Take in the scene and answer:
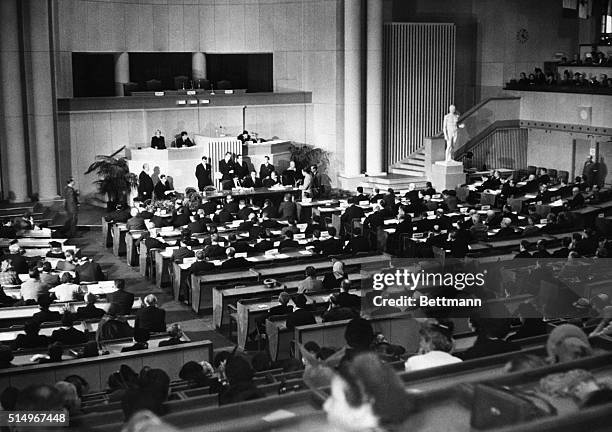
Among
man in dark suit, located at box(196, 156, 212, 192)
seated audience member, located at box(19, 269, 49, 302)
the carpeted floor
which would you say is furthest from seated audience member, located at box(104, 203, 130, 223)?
seated audience member, located at box(19, 269, 49, 302)

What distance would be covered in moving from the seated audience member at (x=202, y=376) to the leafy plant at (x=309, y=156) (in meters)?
19.0

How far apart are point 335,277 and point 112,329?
413 centimetres

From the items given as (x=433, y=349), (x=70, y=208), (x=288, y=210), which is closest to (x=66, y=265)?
(x=70, y=208)

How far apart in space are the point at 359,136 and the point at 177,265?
1378cm

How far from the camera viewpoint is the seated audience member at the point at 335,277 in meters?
14.0

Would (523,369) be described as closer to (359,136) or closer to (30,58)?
(30,58)

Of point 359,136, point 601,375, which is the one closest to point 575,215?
point 359,136

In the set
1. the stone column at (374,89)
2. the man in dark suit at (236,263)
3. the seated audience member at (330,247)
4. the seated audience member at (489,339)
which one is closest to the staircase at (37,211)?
the man in dark suit at (236,263)

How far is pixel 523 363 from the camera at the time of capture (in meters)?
4.74

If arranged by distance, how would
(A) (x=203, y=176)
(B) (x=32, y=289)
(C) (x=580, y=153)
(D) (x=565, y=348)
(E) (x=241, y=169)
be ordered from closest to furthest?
1. (D) (x=565, y=348)
2. (B) (x=32, y=289)
3. (A) (x=203, y=176)
4. (E) (x=241, y=169)
5. (C) (x=580, y=153)

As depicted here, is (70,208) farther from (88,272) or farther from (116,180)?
(88,272)

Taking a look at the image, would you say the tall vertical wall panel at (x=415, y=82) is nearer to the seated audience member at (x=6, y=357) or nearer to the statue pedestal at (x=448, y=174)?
the statue pedestal at (x=448, y=174)

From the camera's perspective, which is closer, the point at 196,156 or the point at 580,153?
the point at 196,156

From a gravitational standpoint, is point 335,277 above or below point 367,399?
below
